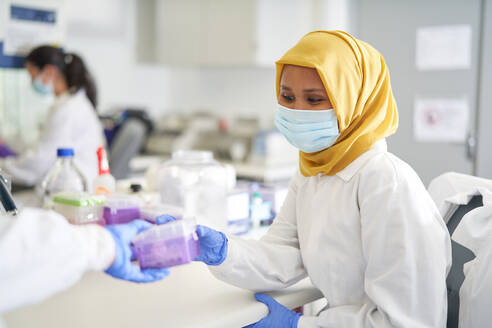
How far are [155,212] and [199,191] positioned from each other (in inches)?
9.9

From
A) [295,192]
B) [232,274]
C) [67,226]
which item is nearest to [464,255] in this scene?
[295,192]

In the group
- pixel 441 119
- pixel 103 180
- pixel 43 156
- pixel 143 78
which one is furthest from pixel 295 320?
pixel 143 78

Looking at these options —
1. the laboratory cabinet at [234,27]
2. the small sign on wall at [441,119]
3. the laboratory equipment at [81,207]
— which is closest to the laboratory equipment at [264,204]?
the laboratory equipment at [81,207]

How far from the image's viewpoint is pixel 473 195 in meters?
1.26

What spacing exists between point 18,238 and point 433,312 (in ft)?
2.61

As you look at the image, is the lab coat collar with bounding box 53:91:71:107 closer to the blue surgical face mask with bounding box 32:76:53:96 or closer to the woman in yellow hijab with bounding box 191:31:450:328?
the blue surgical face mask with bounding box 32:76:53:96

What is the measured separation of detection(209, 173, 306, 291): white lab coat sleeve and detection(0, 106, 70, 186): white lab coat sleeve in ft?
5.50

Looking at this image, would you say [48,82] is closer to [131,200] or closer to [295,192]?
[131,200]

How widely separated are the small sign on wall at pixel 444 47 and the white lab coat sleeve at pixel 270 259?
7.09 feet

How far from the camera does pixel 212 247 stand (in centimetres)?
112

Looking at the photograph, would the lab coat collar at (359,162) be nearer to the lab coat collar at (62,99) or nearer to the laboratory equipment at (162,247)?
the laboratory equipment at (162,247)

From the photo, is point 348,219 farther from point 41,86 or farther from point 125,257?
point 41,86

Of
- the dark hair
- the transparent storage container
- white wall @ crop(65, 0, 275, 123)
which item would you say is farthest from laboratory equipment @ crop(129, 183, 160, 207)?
white wall @ crop(65, 0, 275, 123)

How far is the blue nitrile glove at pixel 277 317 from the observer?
112 centimetres
